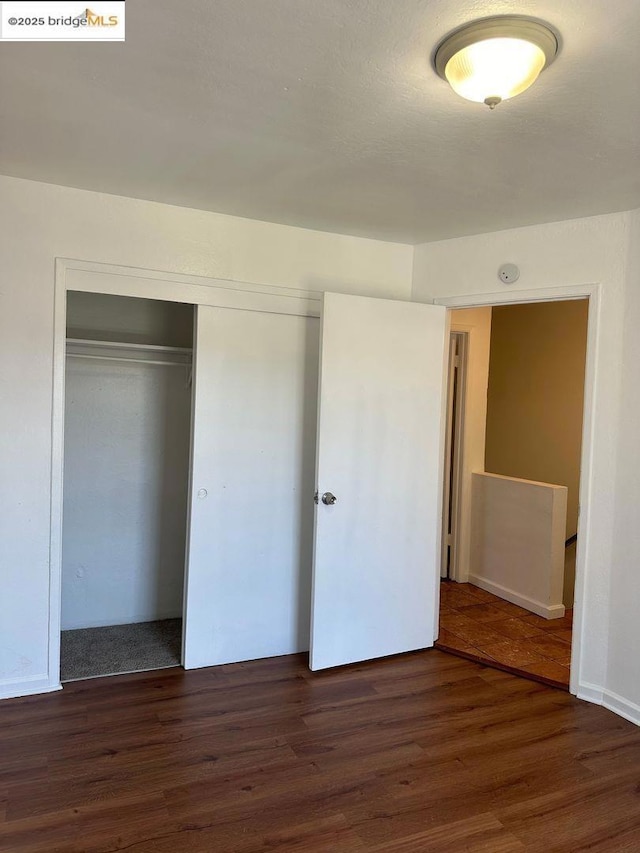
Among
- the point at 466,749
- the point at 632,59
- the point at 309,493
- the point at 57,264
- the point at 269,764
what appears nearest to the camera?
the point at 632,59

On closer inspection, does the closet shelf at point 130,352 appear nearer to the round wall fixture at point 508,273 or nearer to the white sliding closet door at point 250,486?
the white sliding closet door at point 250,486

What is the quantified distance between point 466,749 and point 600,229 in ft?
8.29

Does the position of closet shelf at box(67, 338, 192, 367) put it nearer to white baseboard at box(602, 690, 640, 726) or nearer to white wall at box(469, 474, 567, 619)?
white wall at box(469, 474, 567, 619)

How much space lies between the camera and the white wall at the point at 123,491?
3.55m

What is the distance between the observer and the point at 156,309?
12.3 feet

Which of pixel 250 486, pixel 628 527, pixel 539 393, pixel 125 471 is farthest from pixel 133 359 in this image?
pixel 539 393

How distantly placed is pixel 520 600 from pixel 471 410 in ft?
4.91

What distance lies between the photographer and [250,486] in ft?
10.5

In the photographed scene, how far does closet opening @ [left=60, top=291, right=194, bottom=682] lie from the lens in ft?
11.6

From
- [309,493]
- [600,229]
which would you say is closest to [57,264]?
[309,493]

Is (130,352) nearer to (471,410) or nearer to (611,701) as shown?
(471,410)

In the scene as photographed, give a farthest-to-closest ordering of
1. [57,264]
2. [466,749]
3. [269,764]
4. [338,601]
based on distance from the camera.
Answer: [338,601], [57,264], [466,749], [269,764]

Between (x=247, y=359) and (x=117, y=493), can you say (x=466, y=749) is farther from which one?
(x=117, y=493)

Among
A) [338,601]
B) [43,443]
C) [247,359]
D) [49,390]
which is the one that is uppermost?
[247,359]
